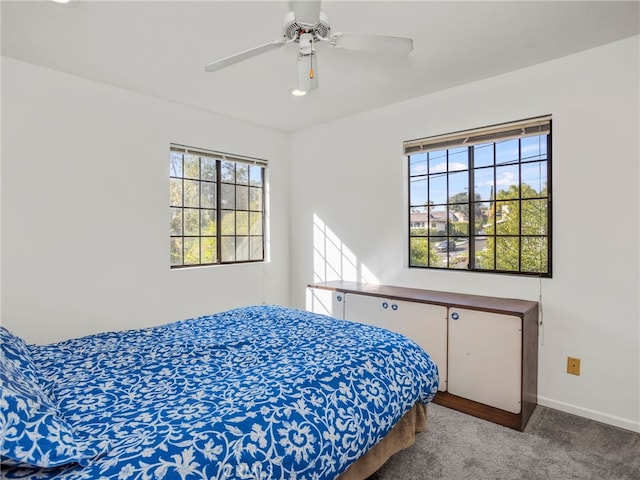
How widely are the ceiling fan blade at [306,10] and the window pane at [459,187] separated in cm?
210

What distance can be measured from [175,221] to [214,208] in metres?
0.48

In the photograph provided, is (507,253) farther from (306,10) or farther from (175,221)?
(175,221)

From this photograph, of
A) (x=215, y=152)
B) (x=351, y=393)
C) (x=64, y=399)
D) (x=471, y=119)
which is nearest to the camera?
(x=64, y=399)

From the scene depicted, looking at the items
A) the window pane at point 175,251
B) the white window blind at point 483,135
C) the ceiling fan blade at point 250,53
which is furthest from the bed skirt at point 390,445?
the window pane at point 175,251

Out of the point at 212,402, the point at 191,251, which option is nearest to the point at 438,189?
the point at 191,251

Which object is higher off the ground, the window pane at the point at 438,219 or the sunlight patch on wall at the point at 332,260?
the window pane at the point at 438,219

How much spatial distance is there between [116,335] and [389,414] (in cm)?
160

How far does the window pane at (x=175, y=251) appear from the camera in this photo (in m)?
3.61

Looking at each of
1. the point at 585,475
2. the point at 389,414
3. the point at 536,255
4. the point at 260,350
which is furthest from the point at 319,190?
the point at 585,475

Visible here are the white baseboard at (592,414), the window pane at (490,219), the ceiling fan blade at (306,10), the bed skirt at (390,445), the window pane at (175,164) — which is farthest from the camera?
the window pane at (175,164)

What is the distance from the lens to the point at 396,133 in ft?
12.0

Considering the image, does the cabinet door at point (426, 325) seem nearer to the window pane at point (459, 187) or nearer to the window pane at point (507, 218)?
the window pane at point (507, 218)

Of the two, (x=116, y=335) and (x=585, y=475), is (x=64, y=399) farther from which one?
(x=585, y=475)

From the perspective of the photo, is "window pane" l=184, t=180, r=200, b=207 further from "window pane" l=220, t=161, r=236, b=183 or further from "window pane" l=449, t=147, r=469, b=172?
"window pane" l=449, t=147, r=469, b=172
